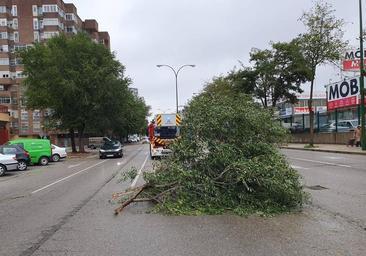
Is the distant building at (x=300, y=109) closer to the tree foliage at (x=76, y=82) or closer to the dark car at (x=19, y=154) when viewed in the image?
the tree foliage at (x=76, y=82)

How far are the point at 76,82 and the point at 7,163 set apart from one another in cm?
2203

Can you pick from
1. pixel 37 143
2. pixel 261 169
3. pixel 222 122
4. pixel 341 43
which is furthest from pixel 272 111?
pixel 341 43

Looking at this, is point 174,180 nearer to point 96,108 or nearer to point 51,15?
point 96,108

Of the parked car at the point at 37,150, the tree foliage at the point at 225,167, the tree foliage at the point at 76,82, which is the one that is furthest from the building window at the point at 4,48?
the tree foliage at the point at 225,167

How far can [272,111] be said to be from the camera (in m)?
12.6

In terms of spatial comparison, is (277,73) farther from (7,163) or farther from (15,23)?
(15,23)

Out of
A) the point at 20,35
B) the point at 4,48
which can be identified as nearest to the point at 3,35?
the point at 4,48

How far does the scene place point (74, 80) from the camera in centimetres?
4575

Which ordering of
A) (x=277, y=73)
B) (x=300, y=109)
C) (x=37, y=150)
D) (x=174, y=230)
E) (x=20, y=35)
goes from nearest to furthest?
(x=174, y=230)
(x=37, y=150)
(x=277, y=73)
(x=300, y=109)
(x=20, y=35)

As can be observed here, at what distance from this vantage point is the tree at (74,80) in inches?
1812

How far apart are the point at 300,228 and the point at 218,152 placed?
3.20 m

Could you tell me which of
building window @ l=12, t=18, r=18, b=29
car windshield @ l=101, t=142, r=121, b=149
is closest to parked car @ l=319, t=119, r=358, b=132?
car windshield @ l=101, t=142, r=121, b=149

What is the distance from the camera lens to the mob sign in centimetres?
3938

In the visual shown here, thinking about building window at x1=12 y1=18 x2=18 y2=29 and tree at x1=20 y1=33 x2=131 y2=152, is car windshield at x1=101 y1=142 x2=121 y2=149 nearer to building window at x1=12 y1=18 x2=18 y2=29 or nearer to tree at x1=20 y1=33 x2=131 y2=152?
tree at x1=20 y1=33 x2=131 y2=152
